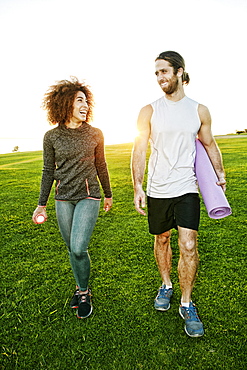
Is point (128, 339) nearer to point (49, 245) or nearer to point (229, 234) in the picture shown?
point (49, 245)

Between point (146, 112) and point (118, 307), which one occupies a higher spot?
point (146, 112)

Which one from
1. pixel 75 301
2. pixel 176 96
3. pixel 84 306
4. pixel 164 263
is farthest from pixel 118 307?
pixel 176 96

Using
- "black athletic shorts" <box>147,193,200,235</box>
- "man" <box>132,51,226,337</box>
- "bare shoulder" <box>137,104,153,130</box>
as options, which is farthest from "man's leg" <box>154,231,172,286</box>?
"bare shoulder" <box>137,104,153,130</box>

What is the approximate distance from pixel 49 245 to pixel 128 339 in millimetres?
2572

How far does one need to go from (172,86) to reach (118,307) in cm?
213

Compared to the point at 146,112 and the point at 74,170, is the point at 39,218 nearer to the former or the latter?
the point at 74,170

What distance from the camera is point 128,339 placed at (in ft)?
9.23

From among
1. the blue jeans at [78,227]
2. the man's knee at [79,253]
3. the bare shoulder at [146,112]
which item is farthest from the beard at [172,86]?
the man's knee at [79,253]

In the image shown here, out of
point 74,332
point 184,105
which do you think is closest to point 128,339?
point 74,332

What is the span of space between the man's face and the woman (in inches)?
28.6

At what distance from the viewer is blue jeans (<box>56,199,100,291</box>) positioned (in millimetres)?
3021

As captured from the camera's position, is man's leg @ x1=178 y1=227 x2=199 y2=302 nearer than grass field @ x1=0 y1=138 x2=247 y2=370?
No

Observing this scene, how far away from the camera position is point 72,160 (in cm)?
306

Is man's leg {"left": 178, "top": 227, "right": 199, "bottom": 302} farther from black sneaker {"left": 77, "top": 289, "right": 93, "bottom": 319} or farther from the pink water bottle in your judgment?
the pink water bottle
